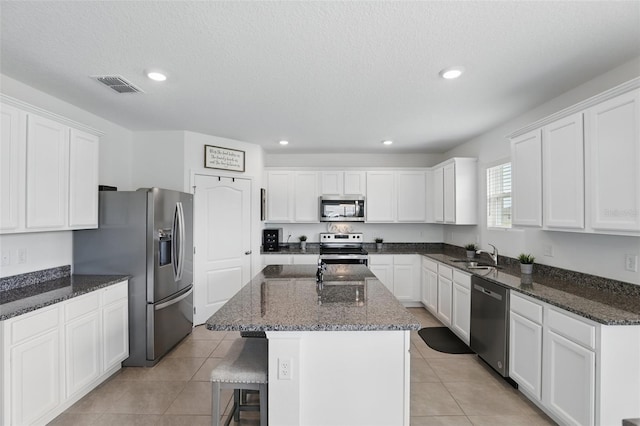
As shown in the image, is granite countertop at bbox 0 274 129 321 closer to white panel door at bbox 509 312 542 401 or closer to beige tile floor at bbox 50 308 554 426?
beige tile floor at bbox 50 308 554 426

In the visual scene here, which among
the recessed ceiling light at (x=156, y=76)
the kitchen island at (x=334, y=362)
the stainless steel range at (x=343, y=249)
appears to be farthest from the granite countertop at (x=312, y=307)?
the stainless steel range at (x=343, y=249)

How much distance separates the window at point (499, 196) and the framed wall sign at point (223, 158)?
11.6ft

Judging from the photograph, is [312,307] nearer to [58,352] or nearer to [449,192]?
[58,352]

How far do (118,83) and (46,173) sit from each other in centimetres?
93

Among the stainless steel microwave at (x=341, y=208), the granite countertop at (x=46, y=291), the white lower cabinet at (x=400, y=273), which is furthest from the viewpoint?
the stainless steel microwave at (x=341, y=208)

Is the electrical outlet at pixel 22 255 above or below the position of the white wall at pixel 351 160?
below

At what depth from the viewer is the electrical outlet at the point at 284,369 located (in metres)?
1.70

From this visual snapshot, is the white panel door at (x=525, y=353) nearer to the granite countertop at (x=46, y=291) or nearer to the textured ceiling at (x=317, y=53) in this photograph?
the textured ceiling at (x=317, y=53)

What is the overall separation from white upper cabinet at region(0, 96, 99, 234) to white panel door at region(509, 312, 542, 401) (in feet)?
12.8

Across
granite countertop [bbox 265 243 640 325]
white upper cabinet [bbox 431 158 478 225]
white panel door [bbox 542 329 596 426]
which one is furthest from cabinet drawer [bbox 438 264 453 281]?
white panel door [bbox 542 329 596 426]

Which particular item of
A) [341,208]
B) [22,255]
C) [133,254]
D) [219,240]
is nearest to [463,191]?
[341,208]

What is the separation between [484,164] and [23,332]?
4877 mm

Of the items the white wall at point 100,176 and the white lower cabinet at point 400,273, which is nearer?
the white wall at point 100,176

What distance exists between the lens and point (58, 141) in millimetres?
2512
